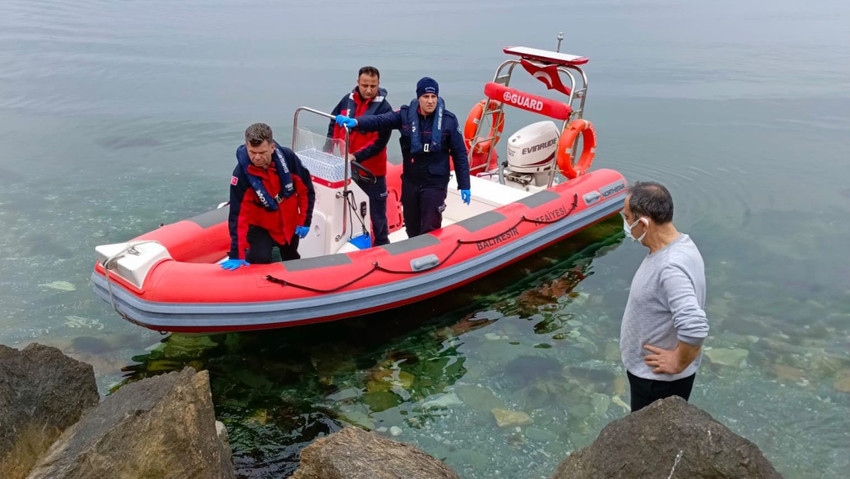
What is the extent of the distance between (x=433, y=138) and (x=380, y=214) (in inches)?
27.9

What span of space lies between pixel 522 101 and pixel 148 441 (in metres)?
4.47

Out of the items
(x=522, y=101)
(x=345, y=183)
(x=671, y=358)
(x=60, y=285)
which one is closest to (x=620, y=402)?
(x=671, y=358)

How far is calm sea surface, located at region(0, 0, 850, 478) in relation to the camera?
13.3 feet

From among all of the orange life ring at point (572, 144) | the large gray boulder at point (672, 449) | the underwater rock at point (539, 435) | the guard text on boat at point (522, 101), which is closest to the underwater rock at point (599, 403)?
the underwater rock at point (539, 435)

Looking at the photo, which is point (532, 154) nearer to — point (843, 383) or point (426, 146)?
point (426, 146)

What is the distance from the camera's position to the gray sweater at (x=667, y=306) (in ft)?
7.68

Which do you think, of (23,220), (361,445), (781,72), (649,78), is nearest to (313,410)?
(361,445)

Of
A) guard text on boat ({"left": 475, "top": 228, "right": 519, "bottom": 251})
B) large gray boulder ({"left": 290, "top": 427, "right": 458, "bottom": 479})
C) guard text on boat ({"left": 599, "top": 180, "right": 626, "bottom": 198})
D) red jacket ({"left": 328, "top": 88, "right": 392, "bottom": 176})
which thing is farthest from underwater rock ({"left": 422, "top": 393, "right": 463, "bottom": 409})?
guard text on boat ({"left": 599, "top": 180, "right": 626, "bottom": 198})

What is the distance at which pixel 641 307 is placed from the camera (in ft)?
8.18

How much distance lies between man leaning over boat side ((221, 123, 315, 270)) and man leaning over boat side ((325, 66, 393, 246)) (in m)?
0.62

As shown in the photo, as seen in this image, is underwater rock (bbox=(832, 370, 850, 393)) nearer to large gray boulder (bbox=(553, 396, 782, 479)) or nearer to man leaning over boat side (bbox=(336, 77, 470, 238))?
large gray boulder (bbox=(553, 396, 782, 479))

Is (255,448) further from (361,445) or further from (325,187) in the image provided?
(325,187)

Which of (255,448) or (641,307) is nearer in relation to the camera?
(641,307)

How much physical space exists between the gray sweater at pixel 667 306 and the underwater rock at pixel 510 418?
1477 mm
